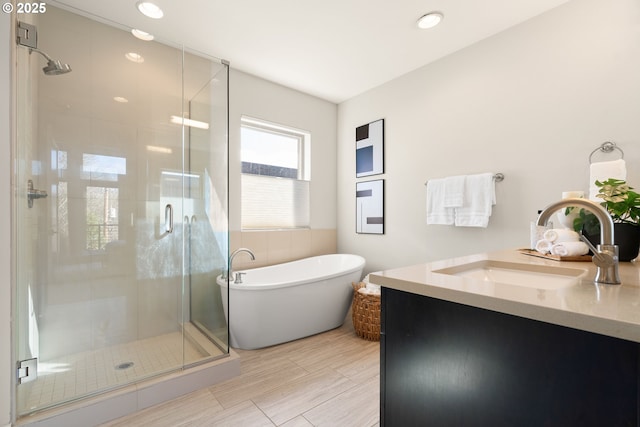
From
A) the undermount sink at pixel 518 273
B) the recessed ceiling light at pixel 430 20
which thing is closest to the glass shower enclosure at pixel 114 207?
the recessed ceiling light at pixel 430 20

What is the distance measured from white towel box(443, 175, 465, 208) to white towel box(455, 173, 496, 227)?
37 millimetres

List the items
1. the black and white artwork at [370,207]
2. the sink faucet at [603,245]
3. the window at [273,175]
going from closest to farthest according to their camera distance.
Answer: the sink faucet at [603,245] → the window at [273,175] → the black and white artwork at [370,207]

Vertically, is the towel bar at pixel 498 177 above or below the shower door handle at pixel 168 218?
above

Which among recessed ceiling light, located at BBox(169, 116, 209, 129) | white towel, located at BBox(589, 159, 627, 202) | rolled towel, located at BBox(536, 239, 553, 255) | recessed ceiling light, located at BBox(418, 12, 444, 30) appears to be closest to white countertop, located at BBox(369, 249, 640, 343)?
rolled towel, located at BBox(536, 239, 553, 255)

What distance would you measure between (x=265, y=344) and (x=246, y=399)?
2.02 ft

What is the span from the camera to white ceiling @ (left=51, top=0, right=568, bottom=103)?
1.97 meters

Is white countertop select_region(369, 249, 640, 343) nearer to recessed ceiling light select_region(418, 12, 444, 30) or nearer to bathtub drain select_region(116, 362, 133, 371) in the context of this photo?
bathtub drain select_region(116, 362, 133, 371)

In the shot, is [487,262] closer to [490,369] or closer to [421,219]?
[490,369]

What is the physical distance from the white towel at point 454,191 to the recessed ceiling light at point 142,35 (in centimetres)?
260

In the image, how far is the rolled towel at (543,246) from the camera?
4.18ft

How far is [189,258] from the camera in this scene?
2266 mm

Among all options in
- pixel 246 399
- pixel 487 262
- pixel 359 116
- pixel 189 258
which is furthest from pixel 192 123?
pixel 487 262

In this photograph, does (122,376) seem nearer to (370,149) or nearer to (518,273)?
(518,273)

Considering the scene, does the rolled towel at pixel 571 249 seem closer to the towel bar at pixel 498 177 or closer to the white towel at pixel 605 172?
the white towel at pixel 605 172
